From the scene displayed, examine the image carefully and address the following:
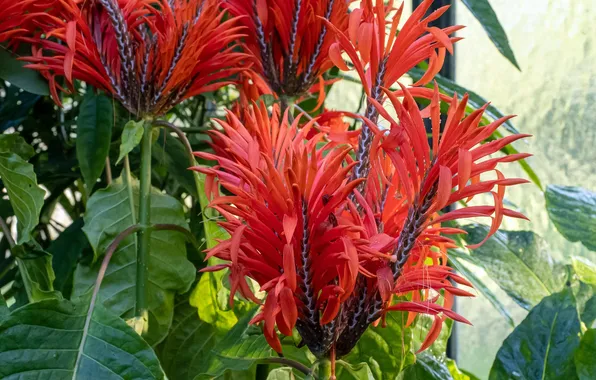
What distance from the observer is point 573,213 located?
1.48 feet

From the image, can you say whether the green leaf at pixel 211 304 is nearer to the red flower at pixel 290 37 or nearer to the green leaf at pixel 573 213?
the red flower at pixel 290 37

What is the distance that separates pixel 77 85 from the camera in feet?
1.97

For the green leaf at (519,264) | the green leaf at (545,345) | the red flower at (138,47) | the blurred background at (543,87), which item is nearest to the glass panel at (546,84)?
the blurred background at (543,87)

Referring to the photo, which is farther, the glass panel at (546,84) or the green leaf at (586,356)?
the glass panel at (546,84)

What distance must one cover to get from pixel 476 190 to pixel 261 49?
0.63 feet

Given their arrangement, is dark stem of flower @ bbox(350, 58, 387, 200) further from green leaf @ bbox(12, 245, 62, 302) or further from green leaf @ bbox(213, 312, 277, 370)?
green leaf @ bbox(12, 245, 62, 302)

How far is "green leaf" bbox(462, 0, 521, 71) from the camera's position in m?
0.46

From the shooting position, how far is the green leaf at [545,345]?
1.23ft

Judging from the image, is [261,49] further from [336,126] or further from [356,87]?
[356,87]

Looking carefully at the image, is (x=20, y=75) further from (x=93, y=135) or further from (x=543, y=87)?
(x=543, y=87)

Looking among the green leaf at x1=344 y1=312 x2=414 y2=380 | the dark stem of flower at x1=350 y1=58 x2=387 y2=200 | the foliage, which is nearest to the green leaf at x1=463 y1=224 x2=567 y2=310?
the foliage

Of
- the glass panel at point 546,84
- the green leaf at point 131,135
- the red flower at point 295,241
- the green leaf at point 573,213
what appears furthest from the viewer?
the glass panel at point 546,84

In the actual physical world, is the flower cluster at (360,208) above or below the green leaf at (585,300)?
above

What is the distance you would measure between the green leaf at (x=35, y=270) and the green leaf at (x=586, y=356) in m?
0.29
